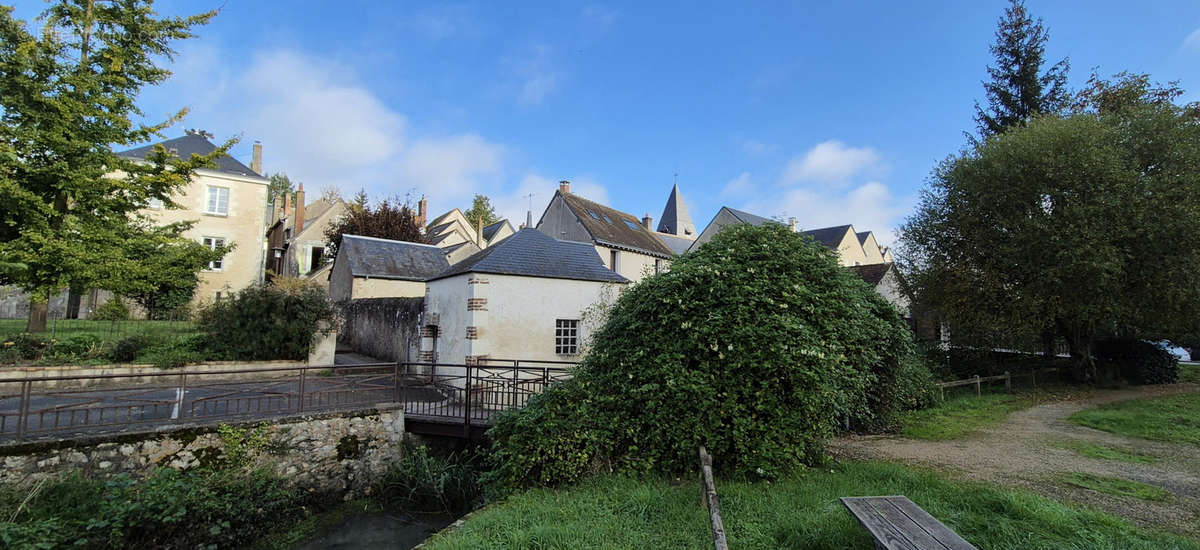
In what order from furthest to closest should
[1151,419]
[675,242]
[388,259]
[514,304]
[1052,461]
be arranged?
[675,242] < [388,259] < [514,304] < [1151,419] < [1052,461]

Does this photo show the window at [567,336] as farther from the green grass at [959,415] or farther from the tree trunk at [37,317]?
the tree trunk at [37,317]

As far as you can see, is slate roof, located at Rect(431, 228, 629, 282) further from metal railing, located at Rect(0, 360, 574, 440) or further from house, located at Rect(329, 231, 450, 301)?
house, located at Rect(329, 231, 450, 301)

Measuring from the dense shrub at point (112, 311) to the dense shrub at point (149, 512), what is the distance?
15.1m

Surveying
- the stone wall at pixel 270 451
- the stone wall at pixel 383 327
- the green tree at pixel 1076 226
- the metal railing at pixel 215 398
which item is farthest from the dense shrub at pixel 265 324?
the green tree at pixel 1076 226

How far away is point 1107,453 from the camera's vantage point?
22.3 ft

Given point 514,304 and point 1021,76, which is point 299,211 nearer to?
point 514,304

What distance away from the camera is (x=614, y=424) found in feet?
18.5

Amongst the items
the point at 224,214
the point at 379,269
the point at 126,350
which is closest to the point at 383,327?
the point at 379,269

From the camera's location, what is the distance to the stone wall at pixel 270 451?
627 centimetres

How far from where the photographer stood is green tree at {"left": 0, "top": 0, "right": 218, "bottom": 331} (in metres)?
11.1

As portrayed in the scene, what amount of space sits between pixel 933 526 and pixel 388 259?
67.0 feet

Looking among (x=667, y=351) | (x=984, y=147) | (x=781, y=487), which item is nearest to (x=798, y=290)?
(x=667, y=351)

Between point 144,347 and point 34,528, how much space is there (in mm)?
8208

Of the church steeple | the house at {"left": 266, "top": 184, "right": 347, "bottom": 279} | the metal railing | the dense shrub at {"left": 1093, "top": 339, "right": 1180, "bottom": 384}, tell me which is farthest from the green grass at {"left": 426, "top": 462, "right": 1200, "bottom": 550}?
the church steeple
